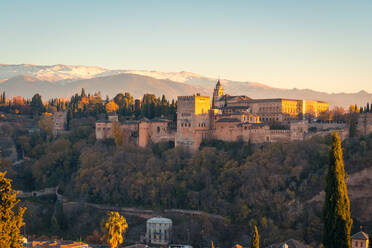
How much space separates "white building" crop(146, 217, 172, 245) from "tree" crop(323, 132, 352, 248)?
25.3 metres

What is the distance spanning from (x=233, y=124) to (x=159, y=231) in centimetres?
1444

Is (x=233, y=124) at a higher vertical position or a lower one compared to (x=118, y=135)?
higher

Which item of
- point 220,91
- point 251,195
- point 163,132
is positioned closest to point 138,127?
point 163,132

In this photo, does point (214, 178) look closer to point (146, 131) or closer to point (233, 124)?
point (233, 124)

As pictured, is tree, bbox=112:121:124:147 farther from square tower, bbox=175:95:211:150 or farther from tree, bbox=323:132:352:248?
tree, bbox=323:132:352:248

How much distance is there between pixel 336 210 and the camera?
76.5 ft

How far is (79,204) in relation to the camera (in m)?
55.6

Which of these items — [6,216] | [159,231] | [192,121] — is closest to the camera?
[6,216]

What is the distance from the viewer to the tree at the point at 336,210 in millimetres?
23109

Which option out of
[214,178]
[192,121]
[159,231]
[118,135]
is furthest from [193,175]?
[118,135]

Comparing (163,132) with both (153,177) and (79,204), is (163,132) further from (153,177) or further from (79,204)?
(79,204)

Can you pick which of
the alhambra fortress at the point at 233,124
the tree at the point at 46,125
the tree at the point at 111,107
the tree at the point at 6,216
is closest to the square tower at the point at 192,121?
the alhambra fortress at the point at 233,124

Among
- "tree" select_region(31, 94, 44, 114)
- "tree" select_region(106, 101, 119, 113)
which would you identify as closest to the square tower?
"tree" select_region(106, 101, 119, 113)

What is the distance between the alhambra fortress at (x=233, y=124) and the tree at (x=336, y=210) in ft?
84.7
